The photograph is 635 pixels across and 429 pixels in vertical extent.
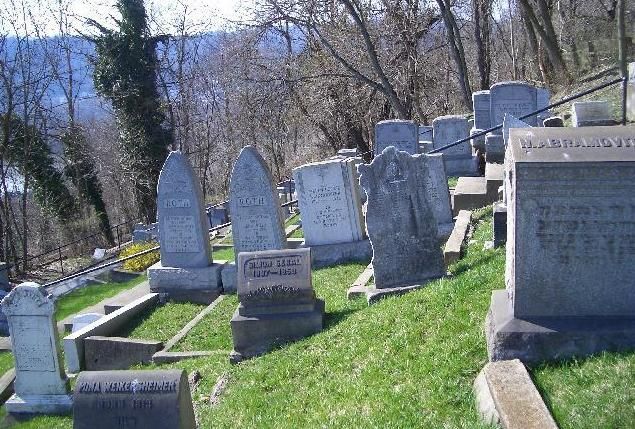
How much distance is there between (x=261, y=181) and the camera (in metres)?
11.0

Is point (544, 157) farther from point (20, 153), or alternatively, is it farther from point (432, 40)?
point (432, 40)

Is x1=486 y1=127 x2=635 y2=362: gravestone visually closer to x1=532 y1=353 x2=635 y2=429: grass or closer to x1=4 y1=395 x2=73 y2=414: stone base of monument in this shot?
x1=532 y1=353 x2=635 y2=429: grass

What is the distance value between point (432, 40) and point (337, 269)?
22775 millimetres

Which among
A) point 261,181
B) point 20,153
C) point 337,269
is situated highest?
point 20,153

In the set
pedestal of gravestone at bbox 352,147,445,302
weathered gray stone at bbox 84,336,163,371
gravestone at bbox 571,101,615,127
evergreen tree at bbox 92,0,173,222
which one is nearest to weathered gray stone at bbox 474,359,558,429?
pedestal of gravestone at bbox 352,147,445,302

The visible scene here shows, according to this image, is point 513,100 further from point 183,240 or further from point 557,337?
point 557,337

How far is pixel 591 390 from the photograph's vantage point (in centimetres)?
411

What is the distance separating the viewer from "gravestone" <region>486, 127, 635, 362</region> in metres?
4.46

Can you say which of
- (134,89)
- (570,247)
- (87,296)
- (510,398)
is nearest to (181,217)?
(87,296)

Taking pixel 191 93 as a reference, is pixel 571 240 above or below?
below

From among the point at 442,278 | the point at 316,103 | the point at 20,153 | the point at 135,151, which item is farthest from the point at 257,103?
the point at 442,278

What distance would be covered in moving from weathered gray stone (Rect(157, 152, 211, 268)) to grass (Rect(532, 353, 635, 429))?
781 centimetres

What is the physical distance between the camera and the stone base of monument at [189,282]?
11.4m

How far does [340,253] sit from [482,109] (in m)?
8.37
